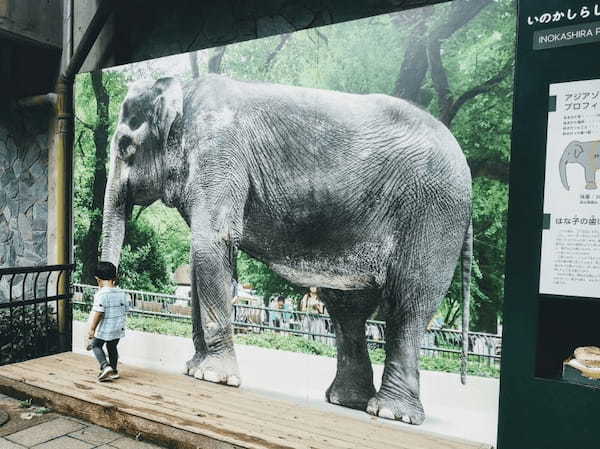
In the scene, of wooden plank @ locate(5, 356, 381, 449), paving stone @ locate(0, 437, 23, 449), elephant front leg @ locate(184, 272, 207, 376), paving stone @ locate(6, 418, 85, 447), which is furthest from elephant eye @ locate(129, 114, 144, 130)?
paving stone @ locate(0, 437, 23, 449)

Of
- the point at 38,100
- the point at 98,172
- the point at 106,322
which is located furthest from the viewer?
the point at 38,100

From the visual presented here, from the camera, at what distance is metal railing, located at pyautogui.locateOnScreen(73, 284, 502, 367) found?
10.2 feet

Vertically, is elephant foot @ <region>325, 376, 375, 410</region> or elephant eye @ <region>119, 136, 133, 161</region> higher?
elephant eye @ <region>119, 136, 133, 161</region>

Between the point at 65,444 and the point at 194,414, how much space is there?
919mm

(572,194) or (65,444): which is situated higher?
(572,194)

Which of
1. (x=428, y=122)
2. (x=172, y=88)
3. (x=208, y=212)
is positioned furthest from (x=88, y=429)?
(x=428, y=122)

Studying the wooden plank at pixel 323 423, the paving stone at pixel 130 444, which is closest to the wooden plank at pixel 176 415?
the wooden plank at pixel 323 423

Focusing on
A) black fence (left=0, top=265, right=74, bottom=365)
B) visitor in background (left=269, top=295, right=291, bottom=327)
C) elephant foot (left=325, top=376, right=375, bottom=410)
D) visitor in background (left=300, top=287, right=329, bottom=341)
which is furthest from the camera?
black fence (left=0, top=265, right=74, bottom=365)

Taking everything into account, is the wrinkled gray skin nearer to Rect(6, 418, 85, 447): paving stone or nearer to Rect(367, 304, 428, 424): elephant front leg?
Rect(367, 304, 428, 424): elephant front leg

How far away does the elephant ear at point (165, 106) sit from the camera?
402 cm

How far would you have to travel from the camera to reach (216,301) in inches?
152

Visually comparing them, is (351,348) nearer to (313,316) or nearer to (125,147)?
(313,316)

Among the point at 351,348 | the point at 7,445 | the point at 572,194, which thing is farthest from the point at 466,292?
the point at 7,445

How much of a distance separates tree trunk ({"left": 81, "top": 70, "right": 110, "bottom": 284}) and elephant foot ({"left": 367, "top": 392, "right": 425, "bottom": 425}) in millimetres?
3108
